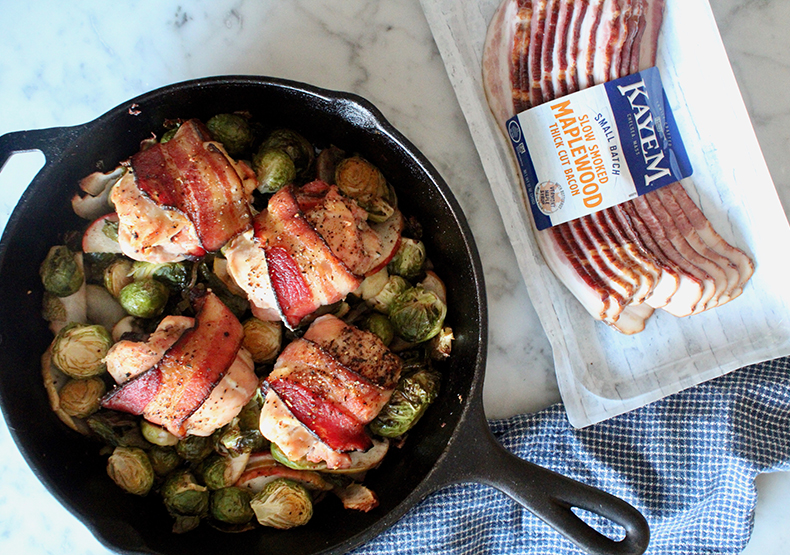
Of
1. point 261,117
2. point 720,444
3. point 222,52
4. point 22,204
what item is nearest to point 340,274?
point 261,117

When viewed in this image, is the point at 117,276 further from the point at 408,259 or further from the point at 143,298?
the point at 408,259

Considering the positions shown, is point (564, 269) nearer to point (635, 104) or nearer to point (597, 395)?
point (597, 395)

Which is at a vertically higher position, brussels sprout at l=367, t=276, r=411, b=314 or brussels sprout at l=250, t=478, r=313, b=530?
brussels sprout at l=367, t=276, r=411, b=314

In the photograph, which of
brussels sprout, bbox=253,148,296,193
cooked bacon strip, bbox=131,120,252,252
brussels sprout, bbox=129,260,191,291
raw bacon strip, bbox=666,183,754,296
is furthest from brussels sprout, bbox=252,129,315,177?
raw bacon strip, bbox=666,183,754,296

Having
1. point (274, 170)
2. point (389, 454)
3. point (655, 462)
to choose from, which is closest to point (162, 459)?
point (389, 454)

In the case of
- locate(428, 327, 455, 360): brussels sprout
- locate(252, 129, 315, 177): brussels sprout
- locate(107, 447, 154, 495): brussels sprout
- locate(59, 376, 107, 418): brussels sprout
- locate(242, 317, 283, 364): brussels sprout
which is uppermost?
locate(252, 129, 315, 177): brussels sprout

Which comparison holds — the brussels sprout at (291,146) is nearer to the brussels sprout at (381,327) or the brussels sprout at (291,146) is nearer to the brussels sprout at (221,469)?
the brussels sprout at (381,327)

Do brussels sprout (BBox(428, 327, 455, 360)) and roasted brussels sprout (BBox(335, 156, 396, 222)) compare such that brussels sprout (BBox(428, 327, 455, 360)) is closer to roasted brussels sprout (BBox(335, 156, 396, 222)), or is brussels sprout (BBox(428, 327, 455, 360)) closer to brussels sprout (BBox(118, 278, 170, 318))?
roasted brussels sprout (BBox(335, 156, 396, 222))
